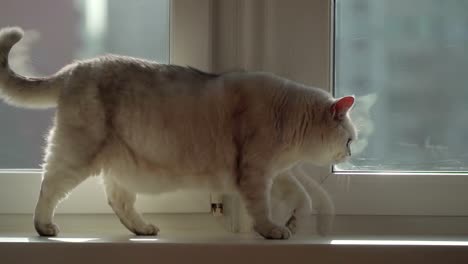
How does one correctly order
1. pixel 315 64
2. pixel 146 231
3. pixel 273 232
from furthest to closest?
pixel 315 64 < pixel 146 231 < pixel 273 232

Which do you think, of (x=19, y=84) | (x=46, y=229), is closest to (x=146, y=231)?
(x=46, y=229)

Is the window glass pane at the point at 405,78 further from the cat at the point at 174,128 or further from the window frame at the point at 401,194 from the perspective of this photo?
the cat at the point at 174,128

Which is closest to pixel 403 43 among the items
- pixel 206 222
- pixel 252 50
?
pixel 252 50

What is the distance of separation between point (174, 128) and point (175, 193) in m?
0.21

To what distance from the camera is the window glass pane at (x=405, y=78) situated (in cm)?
152

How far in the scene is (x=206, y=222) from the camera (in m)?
1.52

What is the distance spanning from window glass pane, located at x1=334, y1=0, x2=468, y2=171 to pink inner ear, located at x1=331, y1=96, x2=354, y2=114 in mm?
180

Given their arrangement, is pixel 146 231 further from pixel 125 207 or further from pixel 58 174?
pixel 58 174

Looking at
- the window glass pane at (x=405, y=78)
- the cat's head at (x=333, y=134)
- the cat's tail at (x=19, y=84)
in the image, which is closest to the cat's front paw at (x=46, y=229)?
the cat's tail at (x=19, y=84)

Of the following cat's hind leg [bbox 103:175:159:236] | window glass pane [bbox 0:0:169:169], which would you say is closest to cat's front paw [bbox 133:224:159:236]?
cat's hind leg [bbox 103:175:159:236]

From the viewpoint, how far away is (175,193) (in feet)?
4.92

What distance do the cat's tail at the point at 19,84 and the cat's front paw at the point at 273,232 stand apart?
504mm

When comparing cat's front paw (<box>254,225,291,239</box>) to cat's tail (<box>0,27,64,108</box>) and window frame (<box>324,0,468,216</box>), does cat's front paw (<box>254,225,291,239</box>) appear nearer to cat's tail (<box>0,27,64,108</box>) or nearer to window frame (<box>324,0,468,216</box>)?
window frame (<box>324,0,468,216</box>)

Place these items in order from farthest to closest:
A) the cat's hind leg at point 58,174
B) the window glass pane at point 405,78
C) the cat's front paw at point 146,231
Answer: the window glass pane at point 405,78
the cat's front paw at point 146,231
the cat's hind leg at point 58,174
